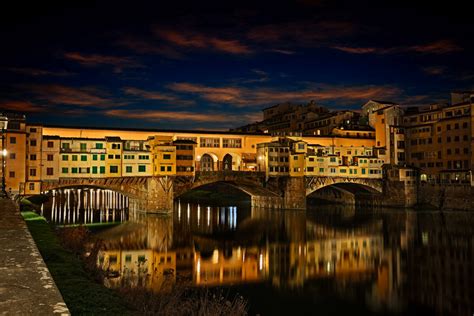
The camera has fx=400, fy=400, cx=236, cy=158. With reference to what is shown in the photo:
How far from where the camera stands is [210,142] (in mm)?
68000

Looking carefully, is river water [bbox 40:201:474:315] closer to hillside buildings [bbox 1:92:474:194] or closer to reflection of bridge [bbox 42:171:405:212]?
reflection of bridge [bbox 42:171:405:212]

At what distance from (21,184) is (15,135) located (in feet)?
20.1

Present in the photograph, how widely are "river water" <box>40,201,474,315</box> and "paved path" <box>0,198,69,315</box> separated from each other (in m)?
6.87

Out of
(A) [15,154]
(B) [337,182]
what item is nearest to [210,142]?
(B) [337,182]

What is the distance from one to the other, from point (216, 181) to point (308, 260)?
101 feet

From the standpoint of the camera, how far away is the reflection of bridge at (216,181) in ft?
178

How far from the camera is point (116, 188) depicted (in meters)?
54.5

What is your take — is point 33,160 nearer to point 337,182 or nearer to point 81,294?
point 337,182

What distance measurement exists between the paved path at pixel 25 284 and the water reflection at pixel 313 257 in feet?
29.2

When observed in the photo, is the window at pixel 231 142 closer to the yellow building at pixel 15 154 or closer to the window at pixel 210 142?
the window at pixel 210 142

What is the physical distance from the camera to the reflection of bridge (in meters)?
54.4

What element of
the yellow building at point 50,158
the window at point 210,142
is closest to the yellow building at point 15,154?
the yellow building at point 50,158

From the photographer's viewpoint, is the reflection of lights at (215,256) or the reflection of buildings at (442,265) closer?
the reflection of buildings at (442,265)

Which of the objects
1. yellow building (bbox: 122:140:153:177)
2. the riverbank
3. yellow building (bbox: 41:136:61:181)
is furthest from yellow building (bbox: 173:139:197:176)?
the riverbank
